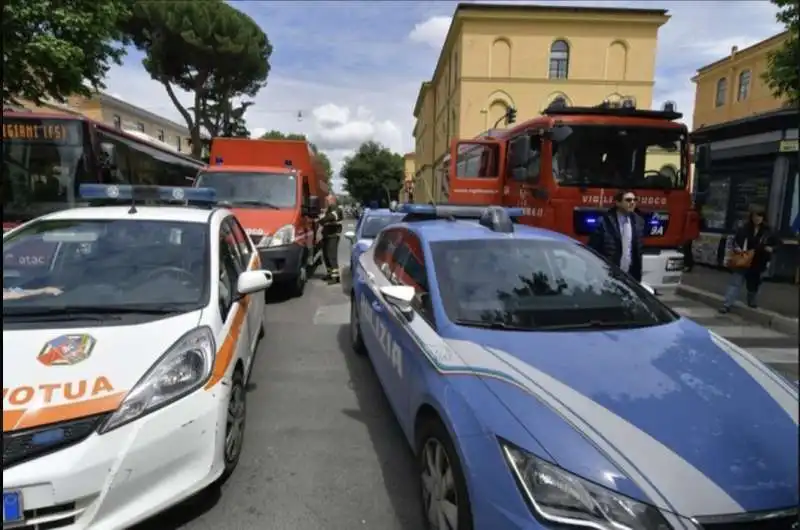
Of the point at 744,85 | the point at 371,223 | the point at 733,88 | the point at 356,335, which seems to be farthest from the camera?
the point at 733,88

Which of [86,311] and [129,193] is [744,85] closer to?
[129,193]

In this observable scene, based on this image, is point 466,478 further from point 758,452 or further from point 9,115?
point 9,115

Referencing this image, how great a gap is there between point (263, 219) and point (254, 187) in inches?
39.3

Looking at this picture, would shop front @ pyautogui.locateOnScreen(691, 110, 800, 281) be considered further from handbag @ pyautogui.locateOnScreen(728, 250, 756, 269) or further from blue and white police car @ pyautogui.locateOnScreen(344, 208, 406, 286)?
blue and white police car @ pyautogui.locateOnScreen(344, 208, 406, 286)

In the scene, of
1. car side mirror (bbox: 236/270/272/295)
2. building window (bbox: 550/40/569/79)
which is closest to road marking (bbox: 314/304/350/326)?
car side mirror (bbox: 236/270/272/295)

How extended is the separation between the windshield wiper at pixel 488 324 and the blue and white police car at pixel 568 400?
0.01 m

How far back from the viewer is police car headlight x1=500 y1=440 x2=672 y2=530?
1677 mm

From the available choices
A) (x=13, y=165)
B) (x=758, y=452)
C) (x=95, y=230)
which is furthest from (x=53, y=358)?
(x=13, y=165)

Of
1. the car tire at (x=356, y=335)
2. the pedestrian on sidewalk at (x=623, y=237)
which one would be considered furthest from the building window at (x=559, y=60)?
the car tire at (x=356, y=335)

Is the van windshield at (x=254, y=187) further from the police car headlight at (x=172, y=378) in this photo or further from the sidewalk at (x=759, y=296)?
the sidewalk at (x=759, y=296)

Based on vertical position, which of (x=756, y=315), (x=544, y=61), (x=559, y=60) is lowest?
(x=756, y=315)

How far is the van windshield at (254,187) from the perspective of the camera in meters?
8.38

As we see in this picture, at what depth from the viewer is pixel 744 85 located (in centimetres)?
3606

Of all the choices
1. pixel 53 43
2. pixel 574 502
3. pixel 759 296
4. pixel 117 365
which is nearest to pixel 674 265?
pixel 759 296
